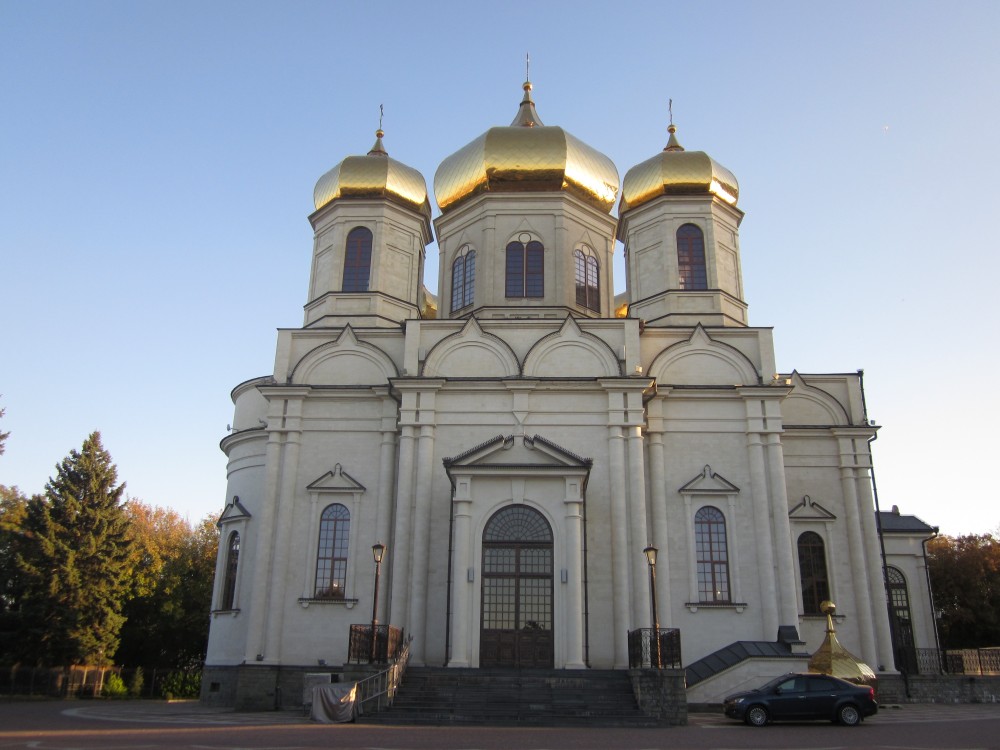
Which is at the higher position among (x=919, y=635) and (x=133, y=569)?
(x=133, y=569)

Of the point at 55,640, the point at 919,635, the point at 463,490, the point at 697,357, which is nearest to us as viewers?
the point at 463,490

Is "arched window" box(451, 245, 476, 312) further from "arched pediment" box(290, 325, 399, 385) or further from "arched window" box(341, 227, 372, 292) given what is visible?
"arched pediment" box(290, 325, 399, 385)

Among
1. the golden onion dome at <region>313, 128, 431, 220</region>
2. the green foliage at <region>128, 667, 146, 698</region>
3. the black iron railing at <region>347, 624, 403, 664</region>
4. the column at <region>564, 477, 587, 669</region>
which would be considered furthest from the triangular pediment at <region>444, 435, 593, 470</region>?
the green foliage at <region>128, 667, 146, 698</region>

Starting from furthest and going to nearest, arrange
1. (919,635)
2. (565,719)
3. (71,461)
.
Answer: (71,461), (919,635), (565,719)

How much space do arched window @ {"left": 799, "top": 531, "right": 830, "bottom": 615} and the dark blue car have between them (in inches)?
290

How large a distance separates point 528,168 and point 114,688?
24.0 m

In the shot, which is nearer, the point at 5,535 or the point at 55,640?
the point at 55,640

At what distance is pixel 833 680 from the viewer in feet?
56.2

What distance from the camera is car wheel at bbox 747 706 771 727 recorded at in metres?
16.8

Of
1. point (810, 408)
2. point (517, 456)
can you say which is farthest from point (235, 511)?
point (810, 408)

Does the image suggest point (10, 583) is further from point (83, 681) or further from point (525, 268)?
point (525, 268)

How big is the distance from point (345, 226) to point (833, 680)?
19621 millimetres

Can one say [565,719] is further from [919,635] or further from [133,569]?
[133,569]

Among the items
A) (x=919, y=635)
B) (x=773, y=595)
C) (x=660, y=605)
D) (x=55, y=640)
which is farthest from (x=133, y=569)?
(x=919, y=635)
